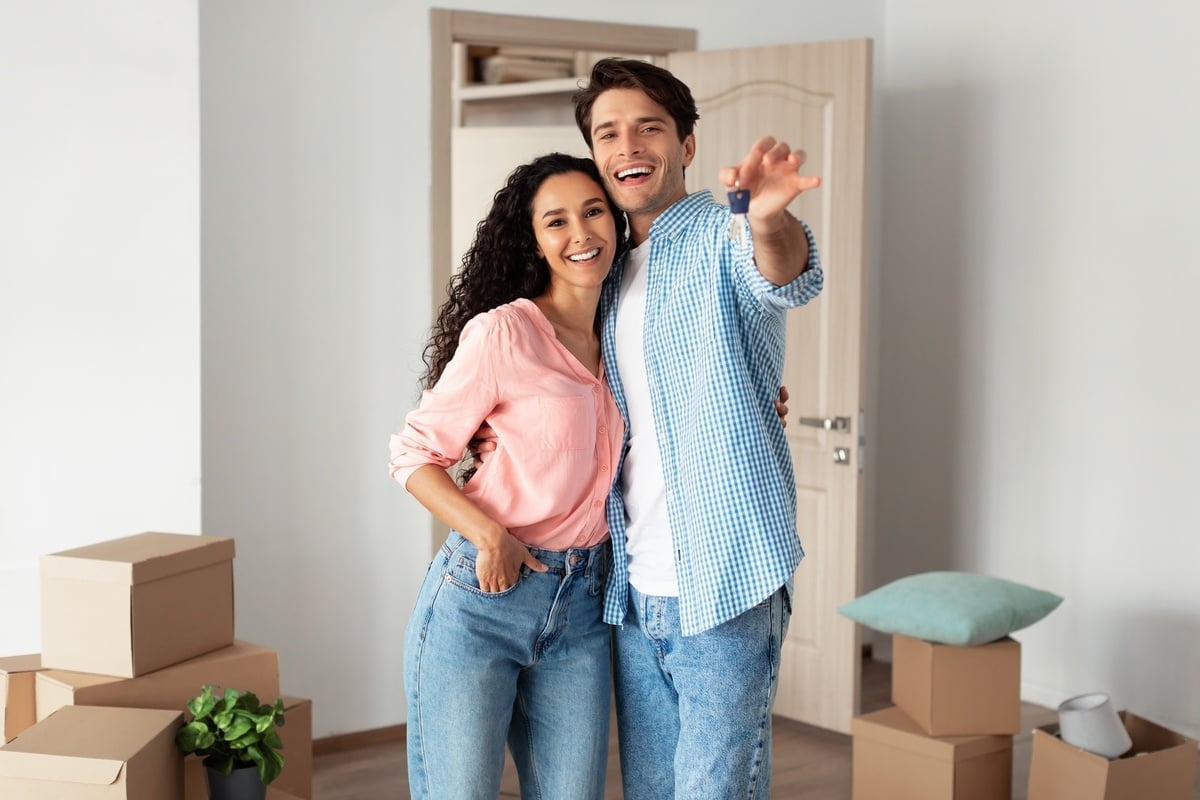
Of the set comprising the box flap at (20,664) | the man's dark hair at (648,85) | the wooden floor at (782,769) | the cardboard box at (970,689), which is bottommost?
the wooden floor at (782,769)

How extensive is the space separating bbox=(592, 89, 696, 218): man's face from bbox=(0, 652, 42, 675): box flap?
55.5 inches

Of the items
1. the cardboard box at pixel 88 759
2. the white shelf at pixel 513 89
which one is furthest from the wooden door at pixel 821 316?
the cardboard box at pixel 88 759

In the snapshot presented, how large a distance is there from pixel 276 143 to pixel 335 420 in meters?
0.80

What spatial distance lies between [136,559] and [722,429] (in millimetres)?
1157

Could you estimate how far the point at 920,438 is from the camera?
4.46m

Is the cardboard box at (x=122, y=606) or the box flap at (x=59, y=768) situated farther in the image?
the cardboard box at (x=122, y=606)

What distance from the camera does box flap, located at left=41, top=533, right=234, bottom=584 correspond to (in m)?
2.16

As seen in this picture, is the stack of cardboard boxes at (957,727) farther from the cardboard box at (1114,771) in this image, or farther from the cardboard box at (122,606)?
the cardboard box at (122,606)

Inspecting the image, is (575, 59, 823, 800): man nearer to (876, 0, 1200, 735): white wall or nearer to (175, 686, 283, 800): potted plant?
(175, 686, 283, 800): potted plant

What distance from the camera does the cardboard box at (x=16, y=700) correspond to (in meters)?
2.23

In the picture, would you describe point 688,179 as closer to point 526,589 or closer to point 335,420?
point 335,420

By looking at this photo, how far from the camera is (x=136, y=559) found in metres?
2.18

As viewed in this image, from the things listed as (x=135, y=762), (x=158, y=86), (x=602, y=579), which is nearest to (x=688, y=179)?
(x=158, y=86)

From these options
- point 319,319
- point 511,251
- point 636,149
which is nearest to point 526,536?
point 511,251
